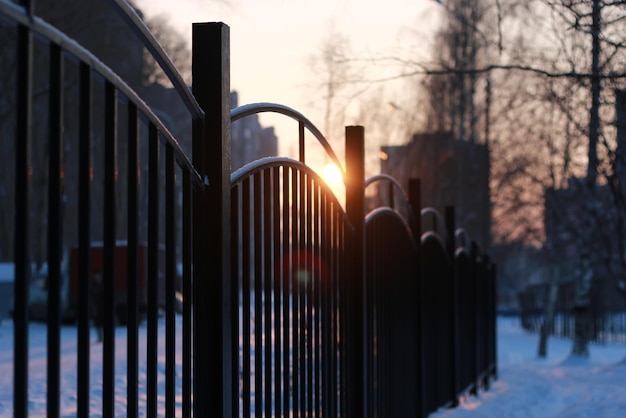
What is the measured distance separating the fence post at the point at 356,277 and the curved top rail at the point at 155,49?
8.73 ft

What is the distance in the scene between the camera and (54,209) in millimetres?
2266

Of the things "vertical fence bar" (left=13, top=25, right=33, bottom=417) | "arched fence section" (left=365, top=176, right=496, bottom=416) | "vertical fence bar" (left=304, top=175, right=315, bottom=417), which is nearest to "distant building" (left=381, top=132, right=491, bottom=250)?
"arched fence section" (left=365, top=176, right=496, bottom=416)

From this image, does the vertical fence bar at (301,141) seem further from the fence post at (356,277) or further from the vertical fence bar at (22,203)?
the vertical fence bar at (22,203)

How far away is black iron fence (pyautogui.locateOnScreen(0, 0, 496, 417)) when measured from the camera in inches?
89.4

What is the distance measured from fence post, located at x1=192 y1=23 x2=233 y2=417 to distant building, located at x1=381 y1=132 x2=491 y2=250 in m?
28.1

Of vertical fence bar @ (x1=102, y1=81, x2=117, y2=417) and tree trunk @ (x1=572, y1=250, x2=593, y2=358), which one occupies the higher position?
vertical fence bar @ (x1=102, y1=81, x2=117, y2=417)

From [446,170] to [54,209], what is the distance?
30.6 meters

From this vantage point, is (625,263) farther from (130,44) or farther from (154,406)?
(154,406)

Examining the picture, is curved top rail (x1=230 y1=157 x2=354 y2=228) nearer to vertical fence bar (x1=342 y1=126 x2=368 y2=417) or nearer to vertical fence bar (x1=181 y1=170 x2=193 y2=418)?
vertical fence bar (x1=181 y1=170 x2=193 y2=418)

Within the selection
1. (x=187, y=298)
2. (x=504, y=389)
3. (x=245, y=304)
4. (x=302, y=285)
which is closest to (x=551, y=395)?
(x=504, y=389)

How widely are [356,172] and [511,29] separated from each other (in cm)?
1836

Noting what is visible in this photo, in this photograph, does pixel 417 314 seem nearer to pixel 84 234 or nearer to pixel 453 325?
pixel 453 325

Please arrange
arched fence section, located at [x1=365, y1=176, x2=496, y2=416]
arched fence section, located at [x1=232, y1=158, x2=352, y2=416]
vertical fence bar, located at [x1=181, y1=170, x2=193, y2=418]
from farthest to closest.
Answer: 1. arched fence section, located at [x1=365, y1=176, x2=496, y2=416]
2. arched fence section, located at [x1=232, y1=158, x2=352, y2=416]
3. vertical fence bar, located at [x1=181, y1=170, x2=193, y2=418]

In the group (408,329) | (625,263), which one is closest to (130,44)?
(625,263)
